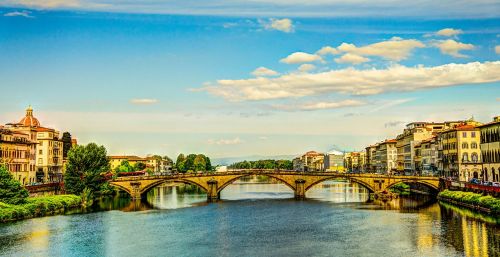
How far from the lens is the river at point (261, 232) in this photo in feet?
163

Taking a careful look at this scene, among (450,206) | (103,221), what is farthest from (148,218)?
(450,206)

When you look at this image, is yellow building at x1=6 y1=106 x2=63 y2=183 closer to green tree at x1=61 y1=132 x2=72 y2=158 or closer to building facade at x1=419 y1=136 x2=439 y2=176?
green tree at x1=61 y1=132 x2=72 y2=158

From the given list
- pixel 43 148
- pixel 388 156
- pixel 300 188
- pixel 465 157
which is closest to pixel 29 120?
pixel 43 148

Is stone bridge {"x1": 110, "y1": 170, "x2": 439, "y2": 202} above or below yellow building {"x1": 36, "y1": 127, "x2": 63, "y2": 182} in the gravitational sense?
below

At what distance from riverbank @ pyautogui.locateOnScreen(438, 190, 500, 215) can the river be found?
183cm

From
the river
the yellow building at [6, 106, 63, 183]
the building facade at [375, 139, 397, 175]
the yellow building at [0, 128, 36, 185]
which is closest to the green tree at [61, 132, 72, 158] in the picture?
the yellow building at [6, 106, 63, 183]

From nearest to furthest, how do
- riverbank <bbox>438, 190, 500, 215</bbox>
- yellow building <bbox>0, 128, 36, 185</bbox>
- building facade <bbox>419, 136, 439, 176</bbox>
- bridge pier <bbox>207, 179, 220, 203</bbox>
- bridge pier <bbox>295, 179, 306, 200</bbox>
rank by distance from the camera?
1. riverbank <bbox>438, 190, 500, 215</bbox>
2. yellow building <bbox>0, 128, 36, 185</bbox>
3. bridge pier <bbox>207, 179, 220, 203</bbox>
4. bridge pier <bbox>295, 179, 306, 200</bbox>
5. building facade <bbox>419, 136, 439, 176</bbox>

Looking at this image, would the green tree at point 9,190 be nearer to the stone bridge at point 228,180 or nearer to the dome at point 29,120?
the stone bridge at point 228,180

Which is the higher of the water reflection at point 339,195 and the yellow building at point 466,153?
the yellow building at point 466,153

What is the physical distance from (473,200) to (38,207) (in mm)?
55604

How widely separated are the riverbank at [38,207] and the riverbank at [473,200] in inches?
2136

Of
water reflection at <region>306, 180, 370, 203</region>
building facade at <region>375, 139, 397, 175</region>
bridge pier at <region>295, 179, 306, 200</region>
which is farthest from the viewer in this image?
building facade at <region>375, 139, 397, 175</region>

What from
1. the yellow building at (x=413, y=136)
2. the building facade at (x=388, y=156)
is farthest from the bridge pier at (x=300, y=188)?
A: the building facade at (x=388, y=156)

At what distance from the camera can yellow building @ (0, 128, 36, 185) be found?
299ft
